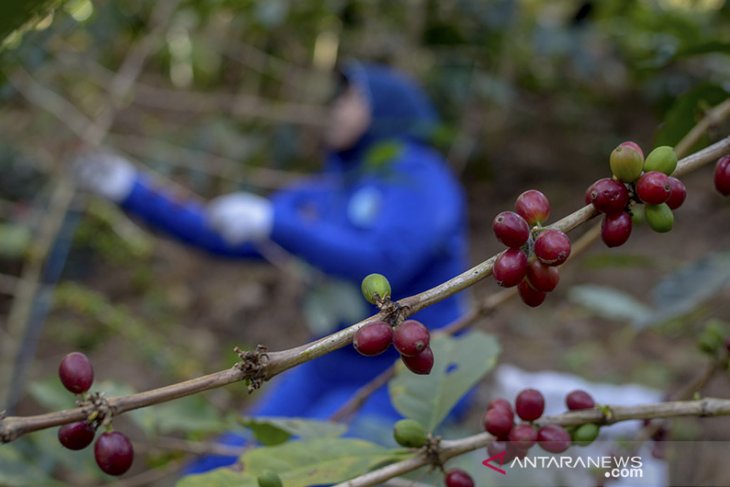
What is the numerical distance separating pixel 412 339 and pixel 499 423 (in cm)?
19

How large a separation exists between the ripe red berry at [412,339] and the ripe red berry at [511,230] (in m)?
0.08

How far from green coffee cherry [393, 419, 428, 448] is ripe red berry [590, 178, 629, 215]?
9.2 inches

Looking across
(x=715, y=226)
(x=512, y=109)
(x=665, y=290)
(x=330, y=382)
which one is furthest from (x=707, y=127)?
(x=512, y=109)

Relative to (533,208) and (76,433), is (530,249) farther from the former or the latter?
(76,433)

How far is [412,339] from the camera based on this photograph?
0.39m

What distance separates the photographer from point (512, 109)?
4391mm

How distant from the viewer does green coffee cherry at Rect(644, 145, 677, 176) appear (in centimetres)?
44

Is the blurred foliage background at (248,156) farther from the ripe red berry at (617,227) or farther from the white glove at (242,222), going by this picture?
the ripe red berry at (617,227)

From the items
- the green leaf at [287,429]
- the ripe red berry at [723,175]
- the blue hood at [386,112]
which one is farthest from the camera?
the blue hood at [386,112]

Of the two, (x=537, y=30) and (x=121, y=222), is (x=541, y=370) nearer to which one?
(x=537, y=30)

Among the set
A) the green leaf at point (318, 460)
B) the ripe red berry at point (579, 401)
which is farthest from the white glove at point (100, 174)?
the ripe red berry at point (579, 401)

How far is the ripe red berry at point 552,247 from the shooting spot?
0.40 metres

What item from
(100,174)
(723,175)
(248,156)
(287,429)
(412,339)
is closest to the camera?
(412,339)

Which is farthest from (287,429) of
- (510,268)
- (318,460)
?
(510,268)
